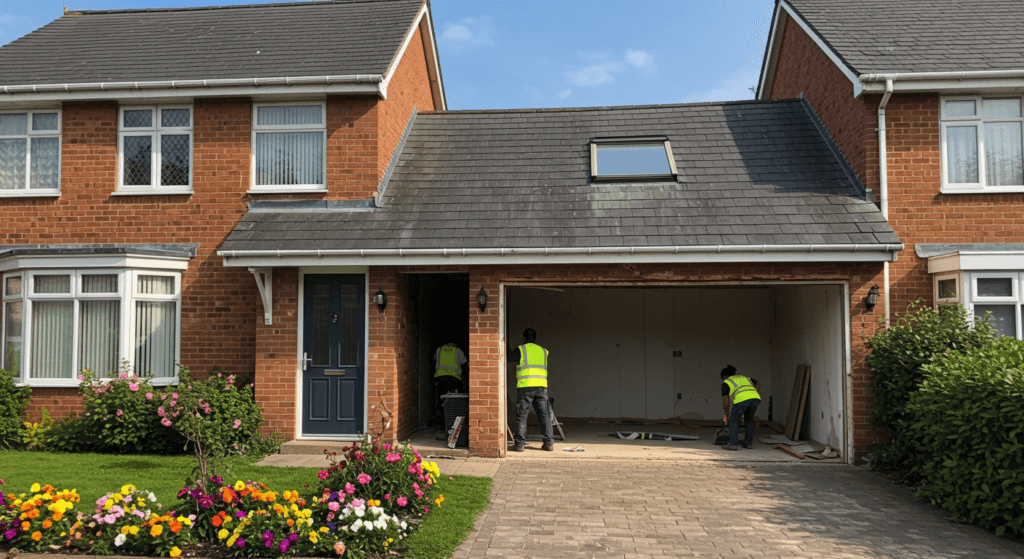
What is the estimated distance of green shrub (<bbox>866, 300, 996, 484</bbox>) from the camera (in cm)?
786

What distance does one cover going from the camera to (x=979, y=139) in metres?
9.63

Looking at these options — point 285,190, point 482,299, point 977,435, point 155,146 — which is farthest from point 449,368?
point 977,435

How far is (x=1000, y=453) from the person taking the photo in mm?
5879

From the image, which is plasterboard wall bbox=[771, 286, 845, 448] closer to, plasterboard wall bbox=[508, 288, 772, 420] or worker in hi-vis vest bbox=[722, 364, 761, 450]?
plasterboard wall bbox=[508, 288, 772, 420]

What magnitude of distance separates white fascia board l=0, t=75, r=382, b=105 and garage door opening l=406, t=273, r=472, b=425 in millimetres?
3075

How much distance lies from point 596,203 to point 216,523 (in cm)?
662

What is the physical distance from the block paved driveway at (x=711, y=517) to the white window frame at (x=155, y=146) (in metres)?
6.82

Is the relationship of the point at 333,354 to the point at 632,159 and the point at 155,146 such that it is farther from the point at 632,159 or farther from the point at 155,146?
the point at 632,159

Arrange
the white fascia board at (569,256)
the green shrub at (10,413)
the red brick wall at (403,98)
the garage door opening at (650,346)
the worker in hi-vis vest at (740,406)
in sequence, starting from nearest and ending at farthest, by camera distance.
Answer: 1. the white fascia board at (569,256)
2. the green shrub at (10,413)
3. the worker in hi-vis vest at (740,406)
4. the red brick wall at (403,98)
5. the garage door opening at (650,346)

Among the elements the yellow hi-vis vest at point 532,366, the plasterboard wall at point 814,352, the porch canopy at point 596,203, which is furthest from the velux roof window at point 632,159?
the plasterboard wall at point 814,352

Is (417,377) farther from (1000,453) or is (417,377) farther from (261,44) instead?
(1000,453)

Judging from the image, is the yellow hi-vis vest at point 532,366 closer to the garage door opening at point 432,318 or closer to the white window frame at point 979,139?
the garage door opening at point 432,318

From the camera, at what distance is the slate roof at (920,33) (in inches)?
384

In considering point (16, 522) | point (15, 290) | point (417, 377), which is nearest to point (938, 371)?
point (417, 377)
